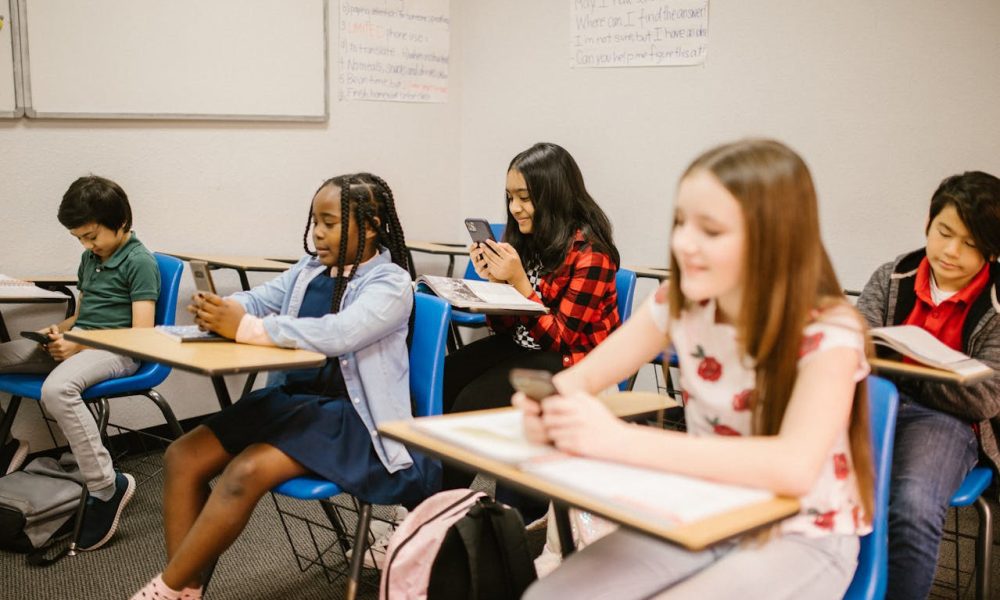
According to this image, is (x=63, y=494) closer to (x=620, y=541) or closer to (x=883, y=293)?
(x=620, y=541)

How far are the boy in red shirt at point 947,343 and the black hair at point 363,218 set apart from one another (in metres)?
1.21

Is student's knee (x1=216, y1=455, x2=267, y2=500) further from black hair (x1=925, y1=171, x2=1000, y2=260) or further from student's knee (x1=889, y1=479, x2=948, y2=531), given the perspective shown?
black hair (x1=925, y1=171, x2=1000, y2=260)

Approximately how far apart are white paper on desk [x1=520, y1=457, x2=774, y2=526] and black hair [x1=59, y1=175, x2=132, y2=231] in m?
2.15

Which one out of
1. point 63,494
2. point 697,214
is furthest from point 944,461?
point 63,494

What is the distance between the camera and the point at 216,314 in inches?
68.8

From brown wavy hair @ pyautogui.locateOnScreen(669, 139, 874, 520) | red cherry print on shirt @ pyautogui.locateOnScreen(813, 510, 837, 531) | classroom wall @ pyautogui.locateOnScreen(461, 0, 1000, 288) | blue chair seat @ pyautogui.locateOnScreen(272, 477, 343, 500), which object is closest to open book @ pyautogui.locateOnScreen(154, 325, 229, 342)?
blue chair seat @ pyautogui.locateOnScreen(272, 477, 343, 500)

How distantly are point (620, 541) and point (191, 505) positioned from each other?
3.47ft

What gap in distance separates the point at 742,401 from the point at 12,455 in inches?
107

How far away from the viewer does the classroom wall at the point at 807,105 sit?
3041 millimetres

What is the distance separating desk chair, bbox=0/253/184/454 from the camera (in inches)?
98.3

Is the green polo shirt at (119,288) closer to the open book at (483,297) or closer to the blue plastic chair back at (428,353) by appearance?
the open book at (483,297)

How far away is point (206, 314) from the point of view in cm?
174

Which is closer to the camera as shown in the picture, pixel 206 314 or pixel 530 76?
pixel 206 314

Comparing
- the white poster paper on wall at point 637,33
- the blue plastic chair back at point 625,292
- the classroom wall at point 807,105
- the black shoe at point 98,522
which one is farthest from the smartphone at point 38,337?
the white poster paper on wall at point 637,33
